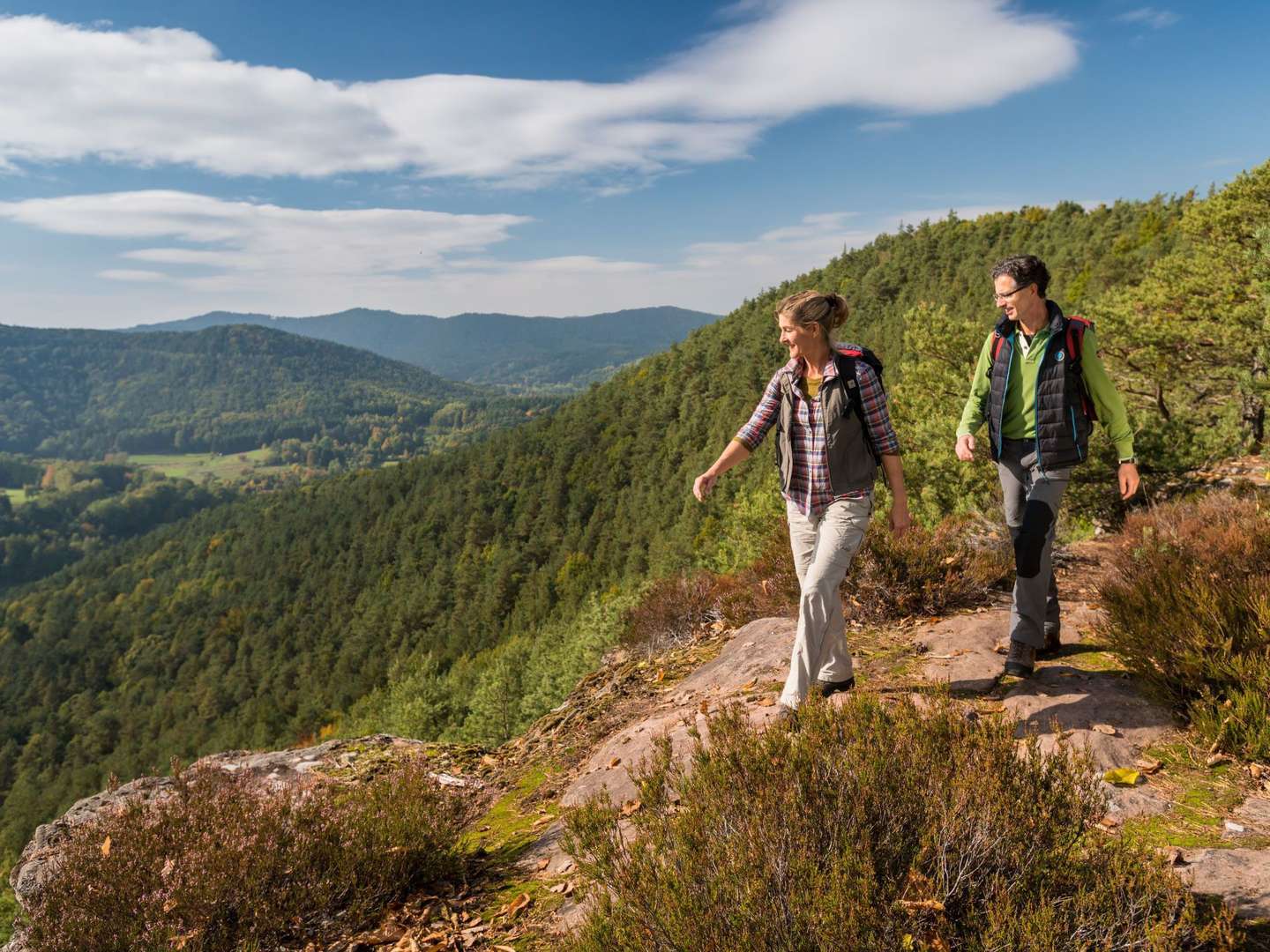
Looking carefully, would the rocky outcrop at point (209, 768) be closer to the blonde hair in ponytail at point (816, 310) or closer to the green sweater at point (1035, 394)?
the blonde hair in ponytail at point (816, 310)

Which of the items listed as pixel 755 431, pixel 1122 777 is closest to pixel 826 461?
pixel 755 431

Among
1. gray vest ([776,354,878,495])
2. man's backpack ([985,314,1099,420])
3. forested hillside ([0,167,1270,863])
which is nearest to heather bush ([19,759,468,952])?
gray vest ([776,354,878,495])

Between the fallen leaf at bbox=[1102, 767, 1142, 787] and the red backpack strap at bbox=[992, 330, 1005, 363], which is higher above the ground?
the red backpack strap at bbox=[992, 330, 1005, 363]

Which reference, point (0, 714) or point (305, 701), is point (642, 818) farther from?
point (0, 714)

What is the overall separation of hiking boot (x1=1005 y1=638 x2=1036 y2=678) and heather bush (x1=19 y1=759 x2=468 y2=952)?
3.12 m

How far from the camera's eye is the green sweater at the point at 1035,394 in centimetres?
334

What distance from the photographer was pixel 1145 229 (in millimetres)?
49875

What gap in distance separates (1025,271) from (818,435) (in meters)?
1.33

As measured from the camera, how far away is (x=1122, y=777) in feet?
9.04

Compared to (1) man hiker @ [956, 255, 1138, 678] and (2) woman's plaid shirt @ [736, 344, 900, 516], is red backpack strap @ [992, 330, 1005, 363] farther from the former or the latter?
(2) woman's plaid shirt @ [736, 344, 900, 516]

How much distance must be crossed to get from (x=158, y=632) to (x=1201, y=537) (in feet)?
375

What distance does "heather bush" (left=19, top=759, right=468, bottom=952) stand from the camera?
101 inches

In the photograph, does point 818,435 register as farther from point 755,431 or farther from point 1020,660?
point 1020,660

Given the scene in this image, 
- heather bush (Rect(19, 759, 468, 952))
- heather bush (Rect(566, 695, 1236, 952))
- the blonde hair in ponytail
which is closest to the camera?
heather bush (Rect(566, 695, 1236, 952))
